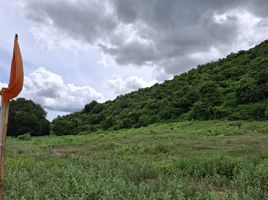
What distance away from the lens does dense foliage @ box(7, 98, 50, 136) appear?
3800 cm

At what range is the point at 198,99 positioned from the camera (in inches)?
1374

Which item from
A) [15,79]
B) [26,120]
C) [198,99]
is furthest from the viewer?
[26,120]

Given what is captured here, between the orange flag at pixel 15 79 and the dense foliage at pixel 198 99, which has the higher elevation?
the dense foliage at pixel 198 99

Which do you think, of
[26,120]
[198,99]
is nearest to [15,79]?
[198,99]

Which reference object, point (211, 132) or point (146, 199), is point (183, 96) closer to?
point (211, 132)

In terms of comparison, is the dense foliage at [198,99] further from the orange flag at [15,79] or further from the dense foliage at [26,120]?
the orange flag at [15,79]

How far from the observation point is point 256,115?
25.8 meters

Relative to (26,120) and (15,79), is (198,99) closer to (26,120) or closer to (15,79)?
(26,120)

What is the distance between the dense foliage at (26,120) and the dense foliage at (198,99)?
62.6 inches

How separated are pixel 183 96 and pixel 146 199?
3390 centimetres

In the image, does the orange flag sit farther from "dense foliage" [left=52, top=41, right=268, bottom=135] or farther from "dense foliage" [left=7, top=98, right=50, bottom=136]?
"dense foliage" [left=7, top=98, right=50, bottom=136]

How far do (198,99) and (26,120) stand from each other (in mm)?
17345

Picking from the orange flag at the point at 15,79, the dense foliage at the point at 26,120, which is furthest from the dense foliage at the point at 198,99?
the orange flag at the point at 15,79

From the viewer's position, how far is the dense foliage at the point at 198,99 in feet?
94.8
